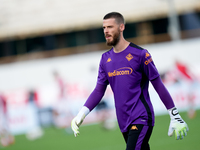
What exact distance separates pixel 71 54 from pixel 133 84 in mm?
22412

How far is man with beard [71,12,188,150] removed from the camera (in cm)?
454

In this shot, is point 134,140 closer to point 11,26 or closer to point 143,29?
point 143,29

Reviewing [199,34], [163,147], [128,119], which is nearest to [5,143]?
[163,147]

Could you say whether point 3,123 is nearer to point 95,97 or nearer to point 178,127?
point 95,97

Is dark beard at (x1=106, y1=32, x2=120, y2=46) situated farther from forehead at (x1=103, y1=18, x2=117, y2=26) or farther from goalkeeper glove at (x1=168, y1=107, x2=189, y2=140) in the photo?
goalkeeper glove at (x1=168, y1=107, x2=189, y2=140)

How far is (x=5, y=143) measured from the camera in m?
13.7

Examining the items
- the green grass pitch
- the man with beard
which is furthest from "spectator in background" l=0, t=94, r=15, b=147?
the man with beard

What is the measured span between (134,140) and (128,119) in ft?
0.94

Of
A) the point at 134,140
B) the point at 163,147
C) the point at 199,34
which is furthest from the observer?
the point at 199,34

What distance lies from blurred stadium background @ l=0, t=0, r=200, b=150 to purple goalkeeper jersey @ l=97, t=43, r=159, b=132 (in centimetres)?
687

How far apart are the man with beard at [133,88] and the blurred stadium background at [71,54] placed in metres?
6.88

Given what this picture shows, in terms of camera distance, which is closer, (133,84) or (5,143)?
(133,84)

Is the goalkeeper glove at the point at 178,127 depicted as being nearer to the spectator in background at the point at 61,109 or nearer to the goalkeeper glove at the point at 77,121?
the goalkeeper glove at the point at 77,121

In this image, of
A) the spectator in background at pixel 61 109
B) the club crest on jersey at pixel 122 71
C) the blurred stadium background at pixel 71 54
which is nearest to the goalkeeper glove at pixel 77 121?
the club crest on jersey at pixel 122 71
